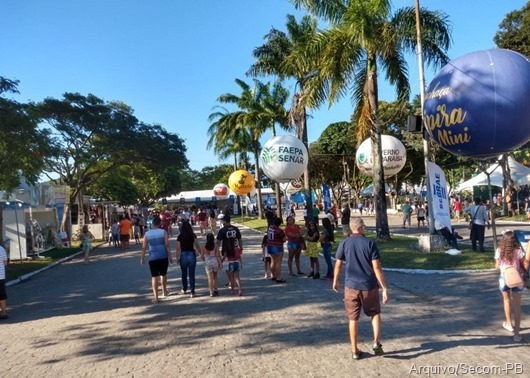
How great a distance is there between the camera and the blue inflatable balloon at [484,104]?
28.9 ft

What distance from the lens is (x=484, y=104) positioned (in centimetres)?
905

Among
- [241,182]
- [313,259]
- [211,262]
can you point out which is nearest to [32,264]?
[211,262]

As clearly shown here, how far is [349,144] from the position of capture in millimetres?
45062

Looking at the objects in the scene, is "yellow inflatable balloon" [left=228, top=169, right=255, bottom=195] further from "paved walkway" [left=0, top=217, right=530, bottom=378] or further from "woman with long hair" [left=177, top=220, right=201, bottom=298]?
"woman with long hair" [left=177, top=220, right=201, bottom=298]

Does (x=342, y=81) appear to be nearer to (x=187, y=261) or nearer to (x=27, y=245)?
(x=187, y=261)

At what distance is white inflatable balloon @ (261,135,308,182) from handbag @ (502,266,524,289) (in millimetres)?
13623

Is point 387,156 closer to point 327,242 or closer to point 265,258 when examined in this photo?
point 327,242

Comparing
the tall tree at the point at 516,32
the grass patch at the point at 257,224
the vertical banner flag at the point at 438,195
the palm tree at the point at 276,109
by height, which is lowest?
the grass patch at the point at 257,224

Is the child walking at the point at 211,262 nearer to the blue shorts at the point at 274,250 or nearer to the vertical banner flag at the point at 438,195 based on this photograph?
the blue shorts at the point at 274,250

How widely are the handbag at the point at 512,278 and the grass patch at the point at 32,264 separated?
13.0m

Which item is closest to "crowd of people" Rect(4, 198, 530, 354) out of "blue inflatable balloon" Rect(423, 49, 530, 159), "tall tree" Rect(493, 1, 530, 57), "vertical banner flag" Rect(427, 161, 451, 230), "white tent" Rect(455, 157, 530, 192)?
"vertical banner flag" Rect(427, 161, 451, 230)

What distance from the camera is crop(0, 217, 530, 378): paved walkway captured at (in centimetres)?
532

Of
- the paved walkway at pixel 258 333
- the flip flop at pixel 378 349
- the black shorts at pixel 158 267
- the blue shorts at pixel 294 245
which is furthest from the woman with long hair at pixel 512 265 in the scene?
the black shorts at pixel 158 267

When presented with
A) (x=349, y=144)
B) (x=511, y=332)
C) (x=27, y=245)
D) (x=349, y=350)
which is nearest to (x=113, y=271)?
(x=27, y=245)
